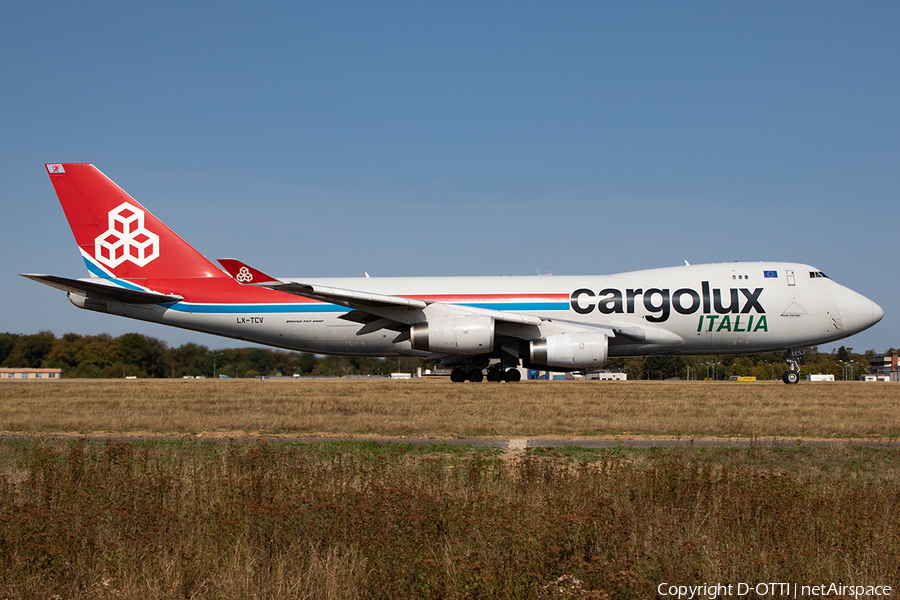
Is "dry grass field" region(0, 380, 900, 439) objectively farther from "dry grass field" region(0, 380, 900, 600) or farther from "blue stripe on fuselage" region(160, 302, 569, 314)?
"blue stripe on fuselage" region(160, 302, 569, 314)

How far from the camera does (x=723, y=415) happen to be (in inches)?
633

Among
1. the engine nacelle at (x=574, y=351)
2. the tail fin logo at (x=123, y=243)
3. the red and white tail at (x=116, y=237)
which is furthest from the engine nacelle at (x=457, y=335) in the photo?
the tail fin logo at (x=123, y=243)

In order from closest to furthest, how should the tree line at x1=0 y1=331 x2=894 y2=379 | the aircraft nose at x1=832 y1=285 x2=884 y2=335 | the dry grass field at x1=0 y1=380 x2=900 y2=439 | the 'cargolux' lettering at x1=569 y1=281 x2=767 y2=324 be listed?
the dry grass field at x1=0 y1=380 x2=900 y2=439 → the 'cargolux' lettering at x1=569 y1=281 x2=767 y2=324 → the aircraft nose at x1=832 y1=285 x2=884 y2=335 → the tree line at x1=0 y1=331 x2=894 y2=379

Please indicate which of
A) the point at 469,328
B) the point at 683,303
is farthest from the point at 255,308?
the point at 683,303

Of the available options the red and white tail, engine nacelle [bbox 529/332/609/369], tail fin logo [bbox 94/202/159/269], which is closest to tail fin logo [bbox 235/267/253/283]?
the red and white tail

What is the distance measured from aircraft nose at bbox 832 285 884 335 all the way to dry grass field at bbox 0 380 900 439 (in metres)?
7.02

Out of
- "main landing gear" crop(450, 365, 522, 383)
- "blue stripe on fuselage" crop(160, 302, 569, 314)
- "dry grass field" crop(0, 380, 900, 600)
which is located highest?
"blue stripe on fuselage" crop(160, 302, 569, 314)

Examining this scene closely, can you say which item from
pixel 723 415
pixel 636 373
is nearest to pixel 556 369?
pixel 723 415

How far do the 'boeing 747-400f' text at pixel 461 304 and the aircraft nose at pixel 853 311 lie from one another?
0.05 meters

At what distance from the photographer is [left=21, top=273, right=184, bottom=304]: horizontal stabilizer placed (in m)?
25.8

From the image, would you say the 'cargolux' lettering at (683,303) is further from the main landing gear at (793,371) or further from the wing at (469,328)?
the main landing gear at (793,371)

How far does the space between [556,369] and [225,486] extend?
1972 centimetres

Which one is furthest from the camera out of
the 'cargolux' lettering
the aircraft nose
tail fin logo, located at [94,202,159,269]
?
tail fin logo, located at [94,202,159,269]

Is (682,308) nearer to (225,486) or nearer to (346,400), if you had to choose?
(346,400)
